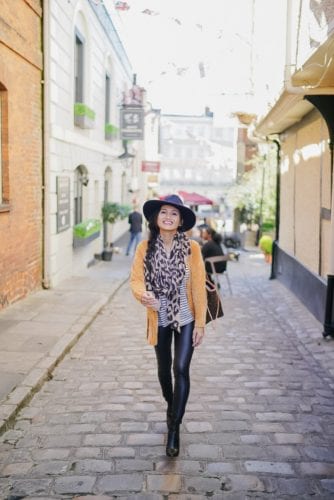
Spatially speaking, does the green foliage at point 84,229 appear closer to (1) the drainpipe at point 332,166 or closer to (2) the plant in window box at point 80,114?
(2) the plant in window box at point 80,114

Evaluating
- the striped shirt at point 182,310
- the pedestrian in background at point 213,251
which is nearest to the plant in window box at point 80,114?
the pedestrian in background at point 213,251

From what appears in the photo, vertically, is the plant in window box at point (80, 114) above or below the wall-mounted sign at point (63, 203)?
above

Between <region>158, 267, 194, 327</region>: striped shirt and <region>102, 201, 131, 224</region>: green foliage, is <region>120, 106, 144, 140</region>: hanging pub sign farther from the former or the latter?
<region>158, 267, 194, 327</region>: striped shirt

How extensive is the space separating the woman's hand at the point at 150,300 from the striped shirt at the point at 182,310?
0.08 meters

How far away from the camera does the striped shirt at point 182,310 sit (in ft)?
13.5

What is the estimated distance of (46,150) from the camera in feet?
36.3

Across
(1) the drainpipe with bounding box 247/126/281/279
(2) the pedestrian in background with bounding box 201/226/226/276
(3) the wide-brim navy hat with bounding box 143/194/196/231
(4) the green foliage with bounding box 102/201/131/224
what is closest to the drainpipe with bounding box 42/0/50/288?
(2) the pedestrian in background with bounding box 201/226/226/276

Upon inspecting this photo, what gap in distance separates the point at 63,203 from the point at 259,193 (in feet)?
35.6

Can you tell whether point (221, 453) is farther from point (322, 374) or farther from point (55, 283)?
point (55, 283)

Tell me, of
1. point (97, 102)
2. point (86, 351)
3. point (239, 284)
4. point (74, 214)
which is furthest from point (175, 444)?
point (97, 102)

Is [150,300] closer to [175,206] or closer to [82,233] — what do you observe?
[175,206]

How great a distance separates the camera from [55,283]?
11.8 m

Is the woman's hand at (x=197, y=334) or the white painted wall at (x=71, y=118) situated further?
the white painted wall at (x=71, y=118)

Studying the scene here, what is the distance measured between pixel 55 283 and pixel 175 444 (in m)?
8.14
